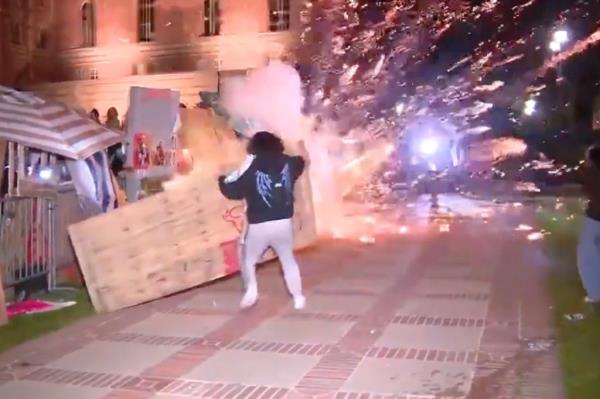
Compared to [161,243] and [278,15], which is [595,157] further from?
[278,15]

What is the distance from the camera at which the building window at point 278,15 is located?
103 ft

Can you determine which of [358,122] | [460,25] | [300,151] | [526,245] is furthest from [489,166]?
[300,151]

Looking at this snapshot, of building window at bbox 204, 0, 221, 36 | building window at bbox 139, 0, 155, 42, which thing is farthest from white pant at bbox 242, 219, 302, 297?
building window at bbox 139, 0, 155, 42

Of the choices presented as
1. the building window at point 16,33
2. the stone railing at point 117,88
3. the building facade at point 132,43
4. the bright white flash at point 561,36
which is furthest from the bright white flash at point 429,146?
the building window at point 16,33

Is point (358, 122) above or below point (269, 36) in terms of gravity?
below

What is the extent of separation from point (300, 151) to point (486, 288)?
147 inches

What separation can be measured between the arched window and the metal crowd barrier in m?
26.7

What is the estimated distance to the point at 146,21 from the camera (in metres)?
33.6

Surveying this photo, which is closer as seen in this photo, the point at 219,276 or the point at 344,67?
the point at 219,276

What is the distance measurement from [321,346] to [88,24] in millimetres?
30556

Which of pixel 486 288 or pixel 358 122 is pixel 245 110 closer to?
pixel 486 288

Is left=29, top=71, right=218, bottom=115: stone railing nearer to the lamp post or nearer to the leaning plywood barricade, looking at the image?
the lamp post

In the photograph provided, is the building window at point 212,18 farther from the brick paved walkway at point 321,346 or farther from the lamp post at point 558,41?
the brick paved walkway at point 321,346

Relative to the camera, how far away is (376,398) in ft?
17.4
